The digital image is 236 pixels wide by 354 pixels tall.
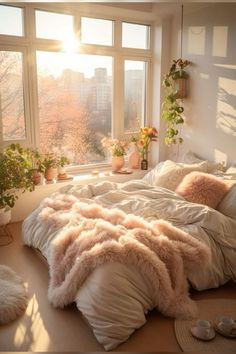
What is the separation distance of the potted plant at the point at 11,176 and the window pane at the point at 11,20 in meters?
1.36

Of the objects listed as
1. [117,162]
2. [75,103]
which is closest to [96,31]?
[75,103]

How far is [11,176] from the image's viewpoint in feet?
11.1

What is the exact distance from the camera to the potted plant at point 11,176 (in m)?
3.34

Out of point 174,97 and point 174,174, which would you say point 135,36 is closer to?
point 174,97

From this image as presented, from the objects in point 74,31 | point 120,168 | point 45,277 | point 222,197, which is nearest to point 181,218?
point 222,197

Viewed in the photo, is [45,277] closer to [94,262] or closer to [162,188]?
[94,262]

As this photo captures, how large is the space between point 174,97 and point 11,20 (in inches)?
84.6

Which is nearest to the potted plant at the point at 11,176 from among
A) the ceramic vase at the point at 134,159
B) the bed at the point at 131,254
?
the bed at the point at 131,254

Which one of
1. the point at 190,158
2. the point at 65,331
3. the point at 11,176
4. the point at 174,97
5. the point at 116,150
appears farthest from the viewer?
the point at 116,150

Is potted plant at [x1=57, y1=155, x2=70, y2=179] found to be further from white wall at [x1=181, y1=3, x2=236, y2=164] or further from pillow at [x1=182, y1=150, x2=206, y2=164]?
white wall at [x1=181, y1=3, x2=236, y2=164]

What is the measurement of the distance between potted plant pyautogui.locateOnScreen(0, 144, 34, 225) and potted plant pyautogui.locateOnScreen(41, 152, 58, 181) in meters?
0.49

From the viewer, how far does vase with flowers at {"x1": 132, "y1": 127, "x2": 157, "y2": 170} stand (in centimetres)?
461

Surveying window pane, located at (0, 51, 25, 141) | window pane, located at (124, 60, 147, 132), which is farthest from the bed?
window pane, located at (124, 60, 147, 132)

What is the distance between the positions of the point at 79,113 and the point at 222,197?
2263mm
